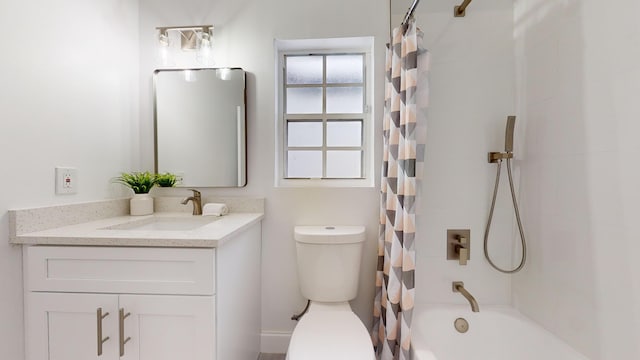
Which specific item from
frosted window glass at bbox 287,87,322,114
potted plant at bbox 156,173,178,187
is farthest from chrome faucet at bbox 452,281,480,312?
potted plant at bbox 156,173,178,187

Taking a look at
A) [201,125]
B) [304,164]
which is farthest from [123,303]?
[304,164]

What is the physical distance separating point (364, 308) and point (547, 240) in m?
1.02

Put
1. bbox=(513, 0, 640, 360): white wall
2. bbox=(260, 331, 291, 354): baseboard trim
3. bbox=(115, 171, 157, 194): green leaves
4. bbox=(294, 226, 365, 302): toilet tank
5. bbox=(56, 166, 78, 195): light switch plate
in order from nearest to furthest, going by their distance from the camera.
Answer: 1. bbox=(513, 0, 640, 360): white wall
2. bbox=(56, 166, 78, 195): light switch plate
3. bbox=(294, 226, 365, 302): toilet tank
4. bbox=(115, 171, 157, 194): green leaves
5. bbox=(260, 331, 291, 354): baseboard trim

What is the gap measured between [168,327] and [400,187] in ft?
3.57

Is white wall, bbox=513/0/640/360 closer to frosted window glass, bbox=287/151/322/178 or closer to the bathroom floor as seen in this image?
frosted window glass, bbox=287/151/322/178

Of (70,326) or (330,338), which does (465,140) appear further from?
(70,326)

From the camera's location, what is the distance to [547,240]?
1.27 metres

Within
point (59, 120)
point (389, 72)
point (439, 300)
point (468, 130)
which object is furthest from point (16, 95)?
point (439, 300)

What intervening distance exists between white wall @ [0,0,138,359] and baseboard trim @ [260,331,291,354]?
1.07 m

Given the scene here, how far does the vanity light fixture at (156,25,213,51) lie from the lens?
5.25ft

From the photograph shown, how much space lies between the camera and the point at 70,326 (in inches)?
38.3

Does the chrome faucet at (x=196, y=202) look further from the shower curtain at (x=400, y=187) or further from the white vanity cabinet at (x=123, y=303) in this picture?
the shower curtain at (x=400, y=187)

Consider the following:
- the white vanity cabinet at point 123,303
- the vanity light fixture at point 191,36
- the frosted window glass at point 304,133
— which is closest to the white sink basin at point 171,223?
the white vanity cabinet at point 123,303

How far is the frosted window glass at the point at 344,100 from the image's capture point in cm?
177
